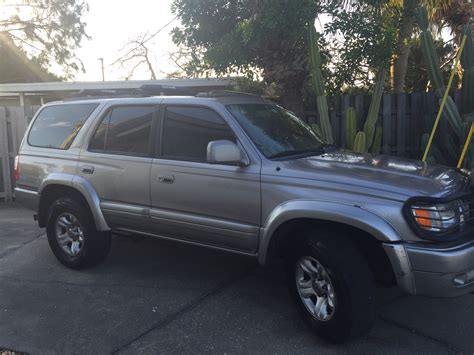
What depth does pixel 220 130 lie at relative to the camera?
4.19 meters

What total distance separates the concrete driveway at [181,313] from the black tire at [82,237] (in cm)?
14

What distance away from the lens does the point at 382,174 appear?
138 inches

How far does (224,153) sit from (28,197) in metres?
3.00

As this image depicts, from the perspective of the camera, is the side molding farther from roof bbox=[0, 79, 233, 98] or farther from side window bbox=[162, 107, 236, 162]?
roof bbox=[0, 79, 233, 98]

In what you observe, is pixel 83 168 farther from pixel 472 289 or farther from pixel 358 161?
pixel 472 289

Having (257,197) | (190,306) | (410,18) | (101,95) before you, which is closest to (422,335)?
(257,197)

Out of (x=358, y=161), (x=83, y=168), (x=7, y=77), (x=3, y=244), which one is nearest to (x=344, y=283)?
(x=358, y=161)

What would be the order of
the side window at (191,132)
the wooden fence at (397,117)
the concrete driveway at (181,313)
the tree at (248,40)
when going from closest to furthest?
the concrete driveway at (181,313) < the side window at (191,132) < the tree at (248,40) < the wooden fence at (397,117)

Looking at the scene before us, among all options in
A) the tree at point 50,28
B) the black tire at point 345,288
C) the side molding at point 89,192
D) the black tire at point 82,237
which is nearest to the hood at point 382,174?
the black tire at point 345,288

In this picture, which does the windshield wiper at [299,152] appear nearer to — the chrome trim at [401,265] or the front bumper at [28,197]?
the chrome trim at [401,265]

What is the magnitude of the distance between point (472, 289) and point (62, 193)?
13.6 ft

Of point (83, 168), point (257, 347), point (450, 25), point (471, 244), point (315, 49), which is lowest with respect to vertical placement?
point (257, 347)

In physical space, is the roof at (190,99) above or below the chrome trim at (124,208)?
above

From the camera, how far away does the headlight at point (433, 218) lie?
3.16 meters
